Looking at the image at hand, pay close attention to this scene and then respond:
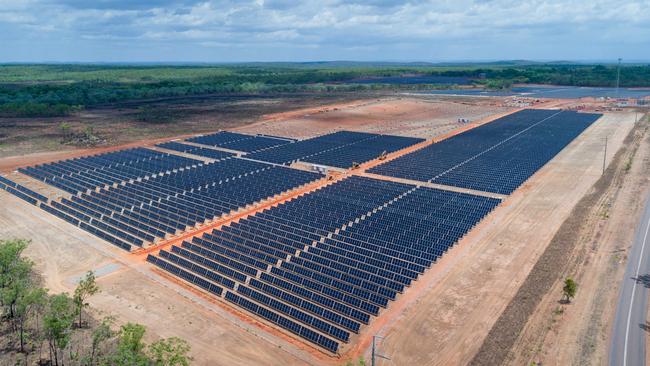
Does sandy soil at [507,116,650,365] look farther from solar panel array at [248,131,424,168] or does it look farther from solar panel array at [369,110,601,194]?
solar panel array at [248,131,424,168]

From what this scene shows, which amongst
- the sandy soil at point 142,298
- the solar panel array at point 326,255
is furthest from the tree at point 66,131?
the solar panel array at point 326,255

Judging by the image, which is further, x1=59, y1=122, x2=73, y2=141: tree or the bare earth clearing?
x1=59, y1=122, x2=73, y2=141: tree

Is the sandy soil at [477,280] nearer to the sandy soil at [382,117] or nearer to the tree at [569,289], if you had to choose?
the tree at [569,289]

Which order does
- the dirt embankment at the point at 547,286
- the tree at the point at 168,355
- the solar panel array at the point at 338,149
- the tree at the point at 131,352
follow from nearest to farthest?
the tree at the point at 131,352
the tree at the point at 168,355
the dirt embankment at the point at 547,286
the solar panel array at the point at 338,149

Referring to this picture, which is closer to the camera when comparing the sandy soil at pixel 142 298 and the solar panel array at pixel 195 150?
the sandy soil at pixel 142 298

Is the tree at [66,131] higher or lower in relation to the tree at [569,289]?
higher

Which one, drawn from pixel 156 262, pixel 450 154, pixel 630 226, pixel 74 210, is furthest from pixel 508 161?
pixel 74 210

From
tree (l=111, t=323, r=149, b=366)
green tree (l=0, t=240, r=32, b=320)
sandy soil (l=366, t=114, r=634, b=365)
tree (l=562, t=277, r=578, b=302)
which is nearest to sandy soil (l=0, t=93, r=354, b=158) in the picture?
green tree (l=0, t=240, r=32, b=320)
